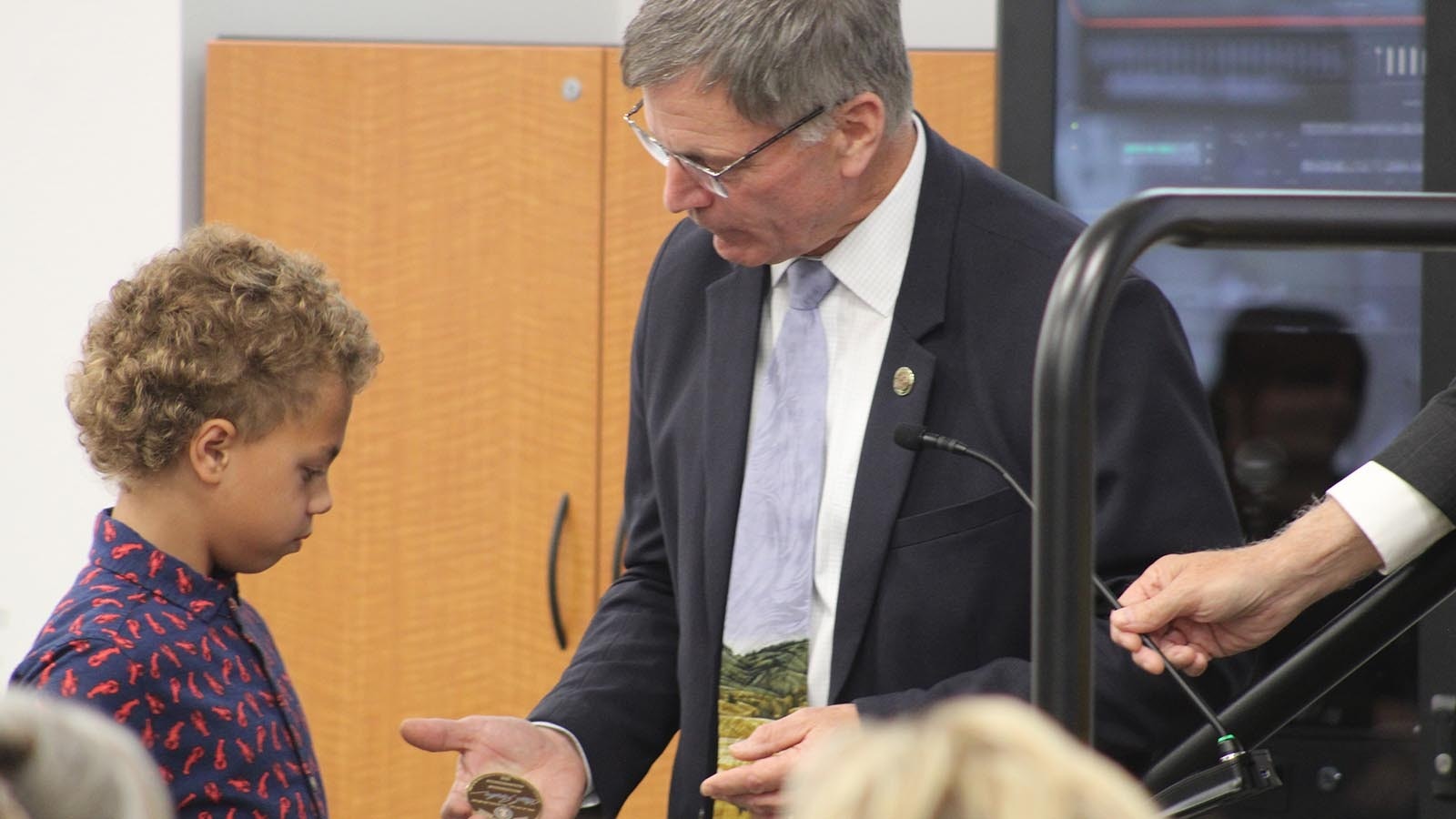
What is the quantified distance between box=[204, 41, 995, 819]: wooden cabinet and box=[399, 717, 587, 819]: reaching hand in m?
1.36

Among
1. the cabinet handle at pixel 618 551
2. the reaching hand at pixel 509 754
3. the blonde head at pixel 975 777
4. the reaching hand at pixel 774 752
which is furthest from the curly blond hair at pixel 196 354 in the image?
the cabinet handle at pixel 618 551

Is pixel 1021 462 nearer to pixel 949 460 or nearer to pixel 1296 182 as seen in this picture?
pixel 949 460

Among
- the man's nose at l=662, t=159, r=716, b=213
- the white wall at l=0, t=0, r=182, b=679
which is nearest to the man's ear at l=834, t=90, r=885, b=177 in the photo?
the man's nose at l=662, t=159, r=716, b=213

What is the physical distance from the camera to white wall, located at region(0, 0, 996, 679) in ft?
9.61

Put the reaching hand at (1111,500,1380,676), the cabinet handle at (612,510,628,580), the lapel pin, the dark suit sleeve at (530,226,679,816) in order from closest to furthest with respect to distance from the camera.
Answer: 1. the reaching hand at (1111,500,1380,676)
2. the lapel pin
3. the dark suit sleeve at (530,226,679,816)
4. the cabinet handle at (612,510,628,580)

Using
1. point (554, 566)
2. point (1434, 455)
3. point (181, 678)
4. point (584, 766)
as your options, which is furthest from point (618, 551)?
point (1434, 455)

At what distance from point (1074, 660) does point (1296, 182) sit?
5.95 ft

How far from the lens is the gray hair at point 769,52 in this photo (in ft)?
4.83

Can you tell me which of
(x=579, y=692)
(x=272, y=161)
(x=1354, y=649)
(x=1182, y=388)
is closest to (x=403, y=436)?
(x=272, y=161)

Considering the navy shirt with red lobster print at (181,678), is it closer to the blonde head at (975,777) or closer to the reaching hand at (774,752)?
the reaching hand at (774,752)

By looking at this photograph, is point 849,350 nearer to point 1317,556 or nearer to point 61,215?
point 1317,556

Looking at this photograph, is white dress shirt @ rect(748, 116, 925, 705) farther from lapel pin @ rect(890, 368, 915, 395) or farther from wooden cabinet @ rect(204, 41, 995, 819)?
wooden cabinet @ rect(204, 41, 995, 819)

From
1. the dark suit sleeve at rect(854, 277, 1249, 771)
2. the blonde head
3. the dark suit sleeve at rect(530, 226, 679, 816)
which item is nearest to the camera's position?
the blonde head

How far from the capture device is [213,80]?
292 cm
